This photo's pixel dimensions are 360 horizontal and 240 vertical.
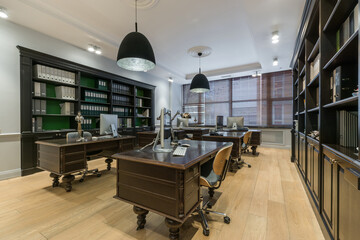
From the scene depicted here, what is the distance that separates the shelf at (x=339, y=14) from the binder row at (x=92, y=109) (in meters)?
4.81

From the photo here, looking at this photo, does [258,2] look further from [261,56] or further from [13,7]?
[13,7]

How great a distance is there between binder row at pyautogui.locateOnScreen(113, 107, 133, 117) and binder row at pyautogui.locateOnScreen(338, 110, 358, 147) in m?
5.04

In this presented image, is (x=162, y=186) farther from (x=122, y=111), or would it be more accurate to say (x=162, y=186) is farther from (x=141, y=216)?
(x=122, y=111)

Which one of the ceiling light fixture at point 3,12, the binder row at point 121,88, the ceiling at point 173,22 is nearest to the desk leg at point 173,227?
the ceiling at point 173,22

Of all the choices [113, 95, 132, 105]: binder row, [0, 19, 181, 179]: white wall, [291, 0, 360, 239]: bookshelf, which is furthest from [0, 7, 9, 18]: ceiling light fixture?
[291, 0, 360, 239]: bookshelf

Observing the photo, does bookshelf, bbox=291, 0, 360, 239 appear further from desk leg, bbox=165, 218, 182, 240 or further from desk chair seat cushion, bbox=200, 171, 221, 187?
desk leg, bbox=165, 218, 182, 240

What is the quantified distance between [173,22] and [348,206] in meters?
3.61

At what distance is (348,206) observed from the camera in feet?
3.63

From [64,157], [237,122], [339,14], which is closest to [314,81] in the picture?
[339,14]

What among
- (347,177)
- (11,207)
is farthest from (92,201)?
(347,177)

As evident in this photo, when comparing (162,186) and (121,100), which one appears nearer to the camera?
(162,186)

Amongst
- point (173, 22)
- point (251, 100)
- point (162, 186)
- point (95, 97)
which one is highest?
point (173, 22)

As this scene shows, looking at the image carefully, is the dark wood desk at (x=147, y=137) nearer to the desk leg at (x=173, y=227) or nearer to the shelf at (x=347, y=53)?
the desk leg at (x=173, y=227)

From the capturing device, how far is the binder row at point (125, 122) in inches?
A: 205
